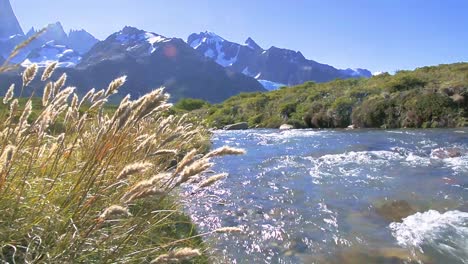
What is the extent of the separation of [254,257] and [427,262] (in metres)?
2.36

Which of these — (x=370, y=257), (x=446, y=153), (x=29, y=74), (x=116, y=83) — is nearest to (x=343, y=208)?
(x=370, y=257)

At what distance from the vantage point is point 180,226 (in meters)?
5.24

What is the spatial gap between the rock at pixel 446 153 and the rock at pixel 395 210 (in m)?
6.59

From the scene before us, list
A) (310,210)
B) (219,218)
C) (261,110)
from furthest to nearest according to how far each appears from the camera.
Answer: (261,110)
(310,210)
(219,218)

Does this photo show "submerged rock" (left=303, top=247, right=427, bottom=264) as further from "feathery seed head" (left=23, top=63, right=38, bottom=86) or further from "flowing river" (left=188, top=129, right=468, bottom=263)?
"feathery seed head" (left=23, top=63, right=38, bottom=86)

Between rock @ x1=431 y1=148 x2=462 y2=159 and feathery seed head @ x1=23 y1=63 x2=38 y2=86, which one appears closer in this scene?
feathery seed head @ x1=23 y1=63 x2=38 y2=86

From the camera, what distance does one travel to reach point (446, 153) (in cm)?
1477

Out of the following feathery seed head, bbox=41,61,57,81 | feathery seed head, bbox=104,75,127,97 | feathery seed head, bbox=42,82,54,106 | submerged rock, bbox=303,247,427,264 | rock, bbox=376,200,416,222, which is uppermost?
feathery seed head, bbox=41,61,57,81

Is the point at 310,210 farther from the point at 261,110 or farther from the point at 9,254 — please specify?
the point at 261,110

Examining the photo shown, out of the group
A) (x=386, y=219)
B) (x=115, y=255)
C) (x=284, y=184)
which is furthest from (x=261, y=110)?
(x=115, y=255)

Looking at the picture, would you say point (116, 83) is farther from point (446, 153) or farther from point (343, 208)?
point (446, 153)

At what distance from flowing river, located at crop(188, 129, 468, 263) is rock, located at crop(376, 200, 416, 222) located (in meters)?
0.02

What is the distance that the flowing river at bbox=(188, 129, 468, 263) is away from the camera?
20.1 feet

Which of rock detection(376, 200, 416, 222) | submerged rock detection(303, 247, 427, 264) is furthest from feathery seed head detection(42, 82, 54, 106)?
rock detection(376, 200, 416, 222)
